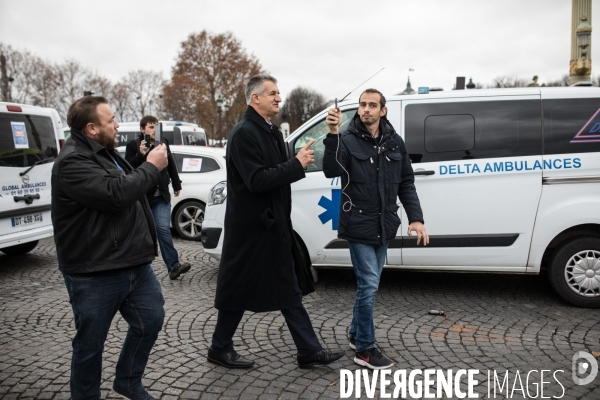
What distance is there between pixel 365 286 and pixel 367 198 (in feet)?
1.96

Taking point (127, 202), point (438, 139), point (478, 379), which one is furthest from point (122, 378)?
point (438, 139)

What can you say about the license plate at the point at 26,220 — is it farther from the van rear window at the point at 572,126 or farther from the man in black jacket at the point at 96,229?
the van rear window at the point at 572,126

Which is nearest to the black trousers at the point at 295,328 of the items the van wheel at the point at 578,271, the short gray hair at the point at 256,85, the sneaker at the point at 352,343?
the sneaker at the point at 352,343

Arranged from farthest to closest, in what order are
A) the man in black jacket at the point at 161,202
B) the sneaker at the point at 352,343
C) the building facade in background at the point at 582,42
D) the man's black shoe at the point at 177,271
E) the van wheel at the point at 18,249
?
the building facade in background at the point at 582,42
the van wheel at the point at 18,249
the man's black shoe at the point at 177,271
the man in black jacket at the point at 161,202
the sneaker at the point at 352,343

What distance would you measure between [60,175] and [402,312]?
10.6ft

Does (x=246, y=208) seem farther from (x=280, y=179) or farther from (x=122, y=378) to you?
(x=122, y=378)

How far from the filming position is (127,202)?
2432 mm

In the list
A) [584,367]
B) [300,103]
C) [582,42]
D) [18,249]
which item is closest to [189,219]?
[18,249]

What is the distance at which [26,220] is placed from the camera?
6.28 meters

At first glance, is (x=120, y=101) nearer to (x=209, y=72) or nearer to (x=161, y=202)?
(x=209, y=72)

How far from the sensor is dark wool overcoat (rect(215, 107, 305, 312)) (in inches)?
125

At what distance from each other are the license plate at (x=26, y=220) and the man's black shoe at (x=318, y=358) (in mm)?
4468

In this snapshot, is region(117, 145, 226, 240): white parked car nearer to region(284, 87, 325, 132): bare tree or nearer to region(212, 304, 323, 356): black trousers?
region(212, 304, 323, 356): black trousers

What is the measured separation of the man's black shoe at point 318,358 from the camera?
11.1 feet
